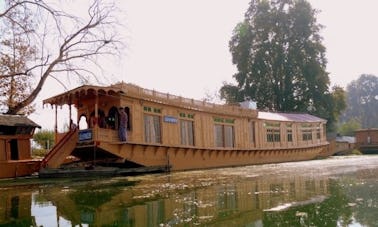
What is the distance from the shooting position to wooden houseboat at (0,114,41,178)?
18.0 metres

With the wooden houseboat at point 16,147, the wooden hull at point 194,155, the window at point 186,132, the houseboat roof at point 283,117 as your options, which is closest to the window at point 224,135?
the wooden hull at point 194,155

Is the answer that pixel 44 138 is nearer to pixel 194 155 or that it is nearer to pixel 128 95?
pixel 194 155

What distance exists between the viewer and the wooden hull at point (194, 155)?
61.4ft

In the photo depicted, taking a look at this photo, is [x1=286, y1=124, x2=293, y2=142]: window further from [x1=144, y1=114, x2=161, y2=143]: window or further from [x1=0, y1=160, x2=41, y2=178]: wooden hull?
[x1=0, y1=160, x2=41, y2=178]: wooden hull

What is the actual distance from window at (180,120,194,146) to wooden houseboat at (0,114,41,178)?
713cm

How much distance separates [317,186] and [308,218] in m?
4.64

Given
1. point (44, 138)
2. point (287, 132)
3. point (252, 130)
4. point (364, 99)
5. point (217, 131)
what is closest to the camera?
point (217, 131)

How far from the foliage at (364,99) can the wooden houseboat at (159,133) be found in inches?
2622

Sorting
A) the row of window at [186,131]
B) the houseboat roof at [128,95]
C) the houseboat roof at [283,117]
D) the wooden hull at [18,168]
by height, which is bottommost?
the wooden hull at [18,168]

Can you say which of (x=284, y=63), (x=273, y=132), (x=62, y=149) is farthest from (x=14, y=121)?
(x=284, y=63)

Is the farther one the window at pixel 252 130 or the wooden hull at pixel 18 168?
the window at pixel 252 130

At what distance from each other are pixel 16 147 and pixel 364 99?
274ft

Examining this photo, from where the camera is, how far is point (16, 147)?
1911 centimetres

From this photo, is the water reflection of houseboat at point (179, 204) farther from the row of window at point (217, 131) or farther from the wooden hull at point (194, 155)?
the row of window at point (217, 131)
